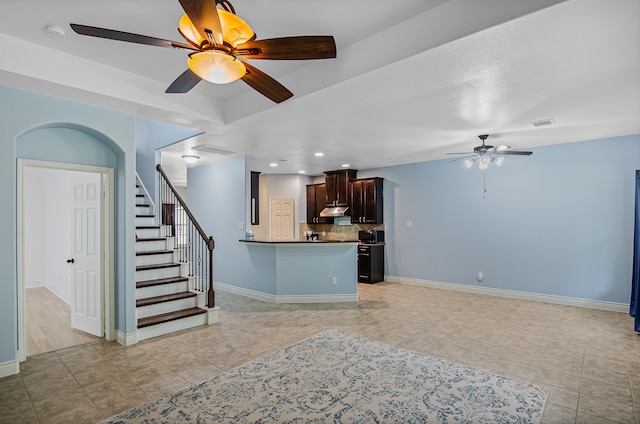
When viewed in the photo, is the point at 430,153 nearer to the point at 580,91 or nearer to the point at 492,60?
the point at 580,91

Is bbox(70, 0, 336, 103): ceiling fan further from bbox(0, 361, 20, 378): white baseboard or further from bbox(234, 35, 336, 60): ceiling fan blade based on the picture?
bbox(0, 361, 20, 378): white baseboard

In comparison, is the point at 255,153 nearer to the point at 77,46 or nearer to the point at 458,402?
the point at 77,46

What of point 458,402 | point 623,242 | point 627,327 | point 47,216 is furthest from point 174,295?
point 623,242

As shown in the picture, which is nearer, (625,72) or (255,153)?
(625,72)

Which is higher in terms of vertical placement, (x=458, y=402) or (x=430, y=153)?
(x=430, y=153)

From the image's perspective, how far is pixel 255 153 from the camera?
6.16 m

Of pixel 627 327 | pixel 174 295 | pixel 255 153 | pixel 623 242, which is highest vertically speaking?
pixel 255 153

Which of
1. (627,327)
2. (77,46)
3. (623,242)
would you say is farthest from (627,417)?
(77,46)

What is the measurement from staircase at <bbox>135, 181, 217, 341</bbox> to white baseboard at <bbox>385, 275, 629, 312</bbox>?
436 cm

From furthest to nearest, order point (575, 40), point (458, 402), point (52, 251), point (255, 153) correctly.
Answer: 1. point (52, 251)
2. point (255, 153)
3. point (458, 402)
4. point (575, 40)

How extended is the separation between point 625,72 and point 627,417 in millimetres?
2751

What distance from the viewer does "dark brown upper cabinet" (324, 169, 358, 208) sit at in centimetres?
817

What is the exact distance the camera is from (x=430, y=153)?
638 centimetres

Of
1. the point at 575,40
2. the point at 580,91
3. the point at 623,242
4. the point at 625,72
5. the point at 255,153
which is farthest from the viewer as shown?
the point at 255,153
